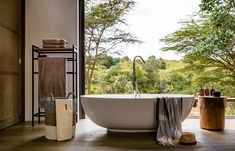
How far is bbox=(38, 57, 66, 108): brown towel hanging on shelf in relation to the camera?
12.4 feet

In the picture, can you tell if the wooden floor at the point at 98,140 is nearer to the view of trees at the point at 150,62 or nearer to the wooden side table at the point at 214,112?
the wooden side table at the point at 214,112

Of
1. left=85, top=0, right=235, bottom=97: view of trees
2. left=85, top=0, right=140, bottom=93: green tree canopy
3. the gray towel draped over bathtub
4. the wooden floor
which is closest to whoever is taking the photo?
the wooden floor

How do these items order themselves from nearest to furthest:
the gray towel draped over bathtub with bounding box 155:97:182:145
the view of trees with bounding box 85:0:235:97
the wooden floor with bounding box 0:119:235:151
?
the wooden floor with bounding box 0:119:235:151 → the gray towel draped over bathtub with bounding box 155:97:182:145 → the view of trees with bounding box 85:0:235:97

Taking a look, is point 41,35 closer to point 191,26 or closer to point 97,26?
point 97,26

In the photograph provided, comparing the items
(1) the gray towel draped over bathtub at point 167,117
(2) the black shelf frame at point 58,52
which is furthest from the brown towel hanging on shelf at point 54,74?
(1) the gray towel draped over bathtub at point 167,117

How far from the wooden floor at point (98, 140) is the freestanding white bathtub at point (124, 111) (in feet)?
0.44

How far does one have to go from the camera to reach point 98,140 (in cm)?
296

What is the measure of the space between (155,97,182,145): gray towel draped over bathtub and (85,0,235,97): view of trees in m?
1.57

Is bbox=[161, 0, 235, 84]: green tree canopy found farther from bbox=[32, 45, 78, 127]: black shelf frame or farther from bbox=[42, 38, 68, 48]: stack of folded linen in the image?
bbox=[42, 38, 68, 48]: stack of folded linen

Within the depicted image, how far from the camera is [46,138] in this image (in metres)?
3.06

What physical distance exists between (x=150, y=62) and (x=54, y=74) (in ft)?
5.86

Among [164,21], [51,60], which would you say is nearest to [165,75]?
[164,21]

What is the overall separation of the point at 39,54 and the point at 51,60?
1.79 ft

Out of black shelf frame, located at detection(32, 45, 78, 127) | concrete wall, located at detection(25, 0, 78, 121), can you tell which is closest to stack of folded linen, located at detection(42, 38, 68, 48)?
black shelf frame, located at detection(32, 45, 78, 127)
